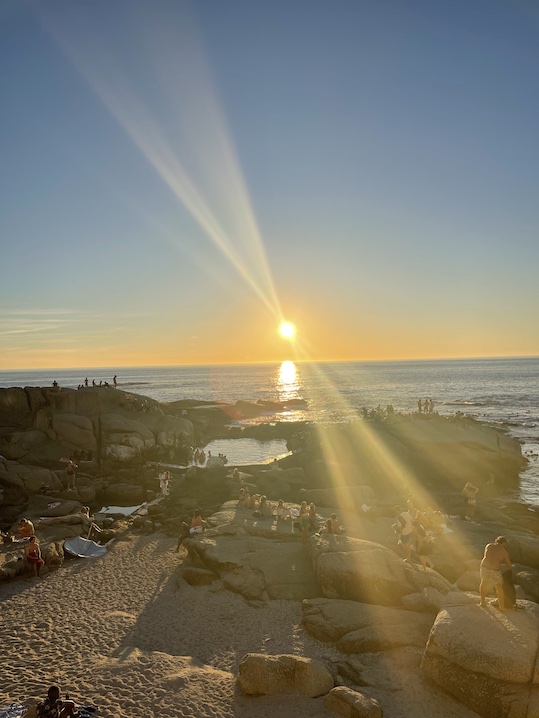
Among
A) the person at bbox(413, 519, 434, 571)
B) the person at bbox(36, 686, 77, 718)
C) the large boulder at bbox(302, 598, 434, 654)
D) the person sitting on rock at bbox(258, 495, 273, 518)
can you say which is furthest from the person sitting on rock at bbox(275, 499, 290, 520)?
the person at bbox(36, 686, 77, 718)

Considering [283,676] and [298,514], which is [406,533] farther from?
[283,676]

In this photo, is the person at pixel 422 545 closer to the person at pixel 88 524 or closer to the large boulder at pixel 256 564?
the large boulder at pixel 256 564

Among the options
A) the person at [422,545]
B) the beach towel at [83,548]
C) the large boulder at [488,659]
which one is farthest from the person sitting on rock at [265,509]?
the large boulder at [488,659]

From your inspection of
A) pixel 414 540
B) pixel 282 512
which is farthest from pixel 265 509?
pixel 414 540

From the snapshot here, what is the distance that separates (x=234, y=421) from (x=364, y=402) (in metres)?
38.6

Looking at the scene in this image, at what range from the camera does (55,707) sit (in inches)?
385

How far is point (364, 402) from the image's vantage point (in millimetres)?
101500

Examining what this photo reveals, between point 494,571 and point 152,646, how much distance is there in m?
10.1

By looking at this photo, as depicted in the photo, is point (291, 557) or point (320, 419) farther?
point (320, 419)

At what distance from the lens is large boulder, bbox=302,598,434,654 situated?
42.2ft

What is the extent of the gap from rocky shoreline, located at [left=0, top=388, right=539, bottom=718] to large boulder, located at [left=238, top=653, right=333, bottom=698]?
0.11 ft

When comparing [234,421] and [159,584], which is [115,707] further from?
[234,421]

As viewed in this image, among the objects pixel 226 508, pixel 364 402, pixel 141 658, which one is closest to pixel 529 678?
pixel 141 658

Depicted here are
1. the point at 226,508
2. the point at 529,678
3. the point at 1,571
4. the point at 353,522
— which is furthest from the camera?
the point at 226,508
